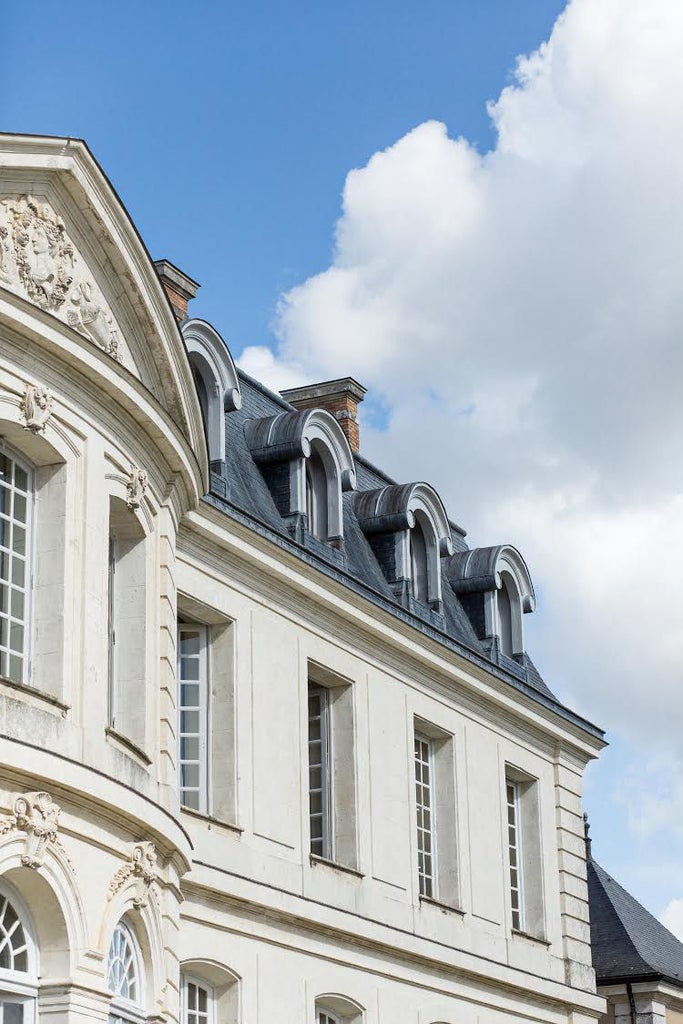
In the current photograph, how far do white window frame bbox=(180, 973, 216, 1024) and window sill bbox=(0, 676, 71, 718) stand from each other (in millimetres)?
4554

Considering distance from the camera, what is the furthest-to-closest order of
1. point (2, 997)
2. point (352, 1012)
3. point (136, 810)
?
1. point (352, 1012)
2. point (136, 810)
3. point (2, 997)

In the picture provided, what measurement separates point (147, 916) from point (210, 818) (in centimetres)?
312

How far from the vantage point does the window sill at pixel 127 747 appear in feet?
45.2

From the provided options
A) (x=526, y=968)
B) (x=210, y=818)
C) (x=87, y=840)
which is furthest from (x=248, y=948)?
(x=526, y=968)

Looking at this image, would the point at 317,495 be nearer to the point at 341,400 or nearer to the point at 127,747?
the point at 341,400

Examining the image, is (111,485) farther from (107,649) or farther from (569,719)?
(569,719)

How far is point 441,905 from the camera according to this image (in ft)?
69.9

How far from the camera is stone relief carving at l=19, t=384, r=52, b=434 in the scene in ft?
43.7

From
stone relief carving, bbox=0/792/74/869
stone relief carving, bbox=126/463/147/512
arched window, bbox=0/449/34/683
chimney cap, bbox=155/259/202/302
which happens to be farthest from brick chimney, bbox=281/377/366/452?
stone relief carving, bbox=0/792/74/869

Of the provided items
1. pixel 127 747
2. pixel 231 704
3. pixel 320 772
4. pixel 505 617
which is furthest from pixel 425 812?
pixel 127 747

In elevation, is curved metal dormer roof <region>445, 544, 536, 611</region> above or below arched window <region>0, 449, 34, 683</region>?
above

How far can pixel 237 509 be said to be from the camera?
1794 cm

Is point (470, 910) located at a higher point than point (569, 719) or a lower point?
lower

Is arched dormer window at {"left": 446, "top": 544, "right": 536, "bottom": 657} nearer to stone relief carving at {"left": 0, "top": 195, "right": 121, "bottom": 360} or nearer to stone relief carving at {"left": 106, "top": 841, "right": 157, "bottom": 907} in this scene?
stone relief carving at {"left": 0, "top": 195, "right": 121, "bottom": 360}
